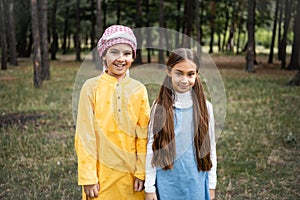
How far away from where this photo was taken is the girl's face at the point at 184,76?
251 centimetres

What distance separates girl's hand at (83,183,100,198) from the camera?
→ 2475mm

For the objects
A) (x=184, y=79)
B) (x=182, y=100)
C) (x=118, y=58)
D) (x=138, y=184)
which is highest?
(x=118, y=58)

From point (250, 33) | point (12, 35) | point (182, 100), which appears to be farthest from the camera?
point (12, 35)

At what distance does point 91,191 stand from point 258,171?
3.19 metres

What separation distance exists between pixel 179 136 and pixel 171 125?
0.31ft

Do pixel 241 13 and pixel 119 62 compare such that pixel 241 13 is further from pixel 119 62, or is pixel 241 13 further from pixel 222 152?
pixel 119 62

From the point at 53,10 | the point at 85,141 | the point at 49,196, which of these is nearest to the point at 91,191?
the point at 85,141

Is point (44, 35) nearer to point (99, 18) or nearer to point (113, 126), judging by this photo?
point (99, 18)

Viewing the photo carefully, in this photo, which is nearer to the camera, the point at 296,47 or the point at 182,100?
the point at 182,100

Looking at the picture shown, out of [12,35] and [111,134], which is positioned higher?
[111,134]

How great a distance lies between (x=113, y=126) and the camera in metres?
2.48

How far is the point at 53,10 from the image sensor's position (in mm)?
27641

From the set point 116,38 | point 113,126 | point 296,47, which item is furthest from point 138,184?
point 296,47

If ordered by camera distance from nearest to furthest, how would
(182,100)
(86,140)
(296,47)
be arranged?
(86,140), (182,100), (296,47)
